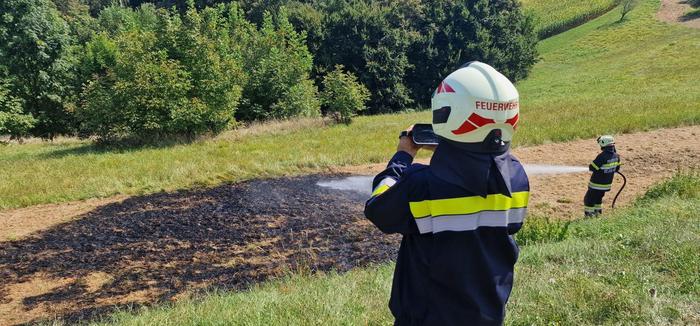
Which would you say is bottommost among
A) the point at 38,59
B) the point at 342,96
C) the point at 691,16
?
the point at 342,96

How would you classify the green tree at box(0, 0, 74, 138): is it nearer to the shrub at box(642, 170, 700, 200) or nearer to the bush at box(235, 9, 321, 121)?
the bush at box(235, 9, 321, 121)

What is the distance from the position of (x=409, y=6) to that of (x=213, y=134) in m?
32.6

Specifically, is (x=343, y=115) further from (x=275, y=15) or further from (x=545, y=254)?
(x=275, y=15)

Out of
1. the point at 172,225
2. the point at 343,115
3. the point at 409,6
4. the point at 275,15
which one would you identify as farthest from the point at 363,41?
the point at 172,225

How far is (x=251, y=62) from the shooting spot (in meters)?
29.2

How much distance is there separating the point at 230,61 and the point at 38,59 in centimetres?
2029

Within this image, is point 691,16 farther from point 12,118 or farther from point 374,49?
point 12,118

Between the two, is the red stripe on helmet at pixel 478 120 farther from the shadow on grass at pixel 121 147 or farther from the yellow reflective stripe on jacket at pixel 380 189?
the shadow on grass at pixel 121 147

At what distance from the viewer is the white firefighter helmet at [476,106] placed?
6.41 ft

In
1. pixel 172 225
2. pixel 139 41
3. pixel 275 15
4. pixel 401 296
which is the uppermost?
pixel 275 15

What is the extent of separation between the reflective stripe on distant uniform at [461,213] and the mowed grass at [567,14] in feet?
208

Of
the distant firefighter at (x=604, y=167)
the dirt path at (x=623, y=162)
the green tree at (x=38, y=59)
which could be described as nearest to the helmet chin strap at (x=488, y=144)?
the distant firefighter at (x=604, y=167)

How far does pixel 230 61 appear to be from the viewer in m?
20.5

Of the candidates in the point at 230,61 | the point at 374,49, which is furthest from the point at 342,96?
the point at 374,49
